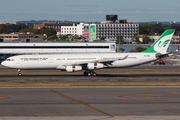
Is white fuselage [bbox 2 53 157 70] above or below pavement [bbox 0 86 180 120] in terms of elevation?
above

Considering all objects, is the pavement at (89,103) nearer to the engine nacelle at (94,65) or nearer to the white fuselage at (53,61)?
the engine nacelle at (94,65)

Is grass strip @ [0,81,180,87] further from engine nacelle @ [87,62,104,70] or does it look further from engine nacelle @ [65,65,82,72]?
engine nacelle @ [87,62,104,70]

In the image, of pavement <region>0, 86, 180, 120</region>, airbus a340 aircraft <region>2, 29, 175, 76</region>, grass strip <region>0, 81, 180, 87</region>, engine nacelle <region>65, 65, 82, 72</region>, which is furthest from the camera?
airbus a340 aircraft <region>2, 29, 175, 76</region>

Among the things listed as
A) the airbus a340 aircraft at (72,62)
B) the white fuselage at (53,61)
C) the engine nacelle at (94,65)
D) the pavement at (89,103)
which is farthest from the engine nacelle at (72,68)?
the pavement at (89,103)

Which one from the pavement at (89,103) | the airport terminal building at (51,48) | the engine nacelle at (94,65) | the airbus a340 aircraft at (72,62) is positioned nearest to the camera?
the pavement at (89,103)

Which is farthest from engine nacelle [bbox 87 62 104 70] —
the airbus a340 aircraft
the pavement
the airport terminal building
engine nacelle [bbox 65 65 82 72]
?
the airport terminal building

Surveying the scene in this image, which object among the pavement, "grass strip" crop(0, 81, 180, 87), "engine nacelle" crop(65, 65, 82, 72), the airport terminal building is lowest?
the pavement

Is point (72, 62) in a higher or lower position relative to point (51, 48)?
lower

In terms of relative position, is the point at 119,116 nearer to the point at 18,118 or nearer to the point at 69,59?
the point at 18,118

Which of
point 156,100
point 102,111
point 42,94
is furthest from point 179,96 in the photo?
point 42,94

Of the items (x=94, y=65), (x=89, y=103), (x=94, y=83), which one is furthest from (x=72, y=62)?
(x=89, y=103)

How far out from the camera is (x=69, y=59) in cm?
5412

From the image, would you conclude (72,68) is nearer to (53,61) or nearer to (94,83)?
(53,61)

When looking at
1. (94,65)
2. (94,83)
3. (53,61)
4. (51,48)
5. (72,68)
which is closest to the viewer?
(94,83)
